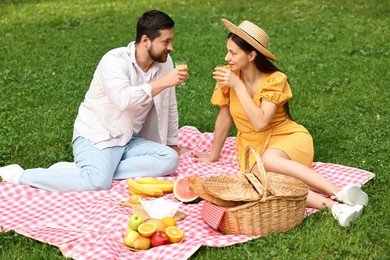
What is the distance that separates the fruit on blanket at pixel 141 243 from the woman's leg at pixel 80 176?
1248mm

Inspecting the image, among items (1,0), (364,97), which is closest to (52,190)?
(364,97)

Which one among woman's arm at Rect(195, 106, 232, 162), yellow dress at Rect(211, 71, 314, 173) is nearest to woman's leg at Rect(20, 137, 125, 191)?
woman's arm at Rect(195, 106, 232, 162)

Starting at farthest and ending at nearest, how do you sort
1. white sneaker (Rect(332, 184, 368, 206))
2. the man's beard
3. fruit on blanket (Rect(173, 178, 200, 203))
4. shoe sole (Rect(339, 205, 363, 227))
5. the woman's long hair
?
the man's beard < the woman's long hair < fruit on blanket (Rect(173, 178, 200, 203)) < white sneaker (Rect(332, 184, 368, 206)) < shoe sole (Rect(339, 205, 363, 227))

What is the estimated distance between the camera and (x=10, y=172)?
6.07m

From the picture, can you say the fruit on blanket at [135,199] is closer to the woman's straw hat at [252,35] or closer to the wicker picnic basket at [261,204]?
the wicker picnic basket at [261,204]

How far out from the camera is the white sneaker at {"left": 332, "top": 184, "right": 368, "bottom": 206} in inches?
205

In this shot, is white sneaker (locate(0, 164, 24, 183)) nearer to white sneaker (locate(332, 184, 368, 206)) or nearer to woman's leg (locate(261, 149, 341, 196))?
woman's leg (locate(261, 149, 341, 196))

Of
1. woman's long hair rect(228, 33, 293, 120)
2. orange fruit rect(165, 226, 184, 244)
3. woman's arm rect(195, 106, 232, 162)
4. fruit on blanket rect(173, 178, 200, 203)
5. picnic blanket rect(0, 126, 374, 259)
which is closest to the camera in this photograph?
picnic blanket rect(0, 126, 374, 259)

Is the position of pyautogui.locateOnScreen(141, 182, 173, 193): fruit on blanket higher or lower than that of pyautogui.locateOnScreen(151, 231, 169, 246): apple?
lower

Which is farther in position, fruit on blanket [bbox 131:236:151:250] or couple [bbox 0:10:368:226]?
couple [bbox 0:10:368:226]

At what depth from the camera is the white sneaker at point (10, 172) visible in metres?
6.02

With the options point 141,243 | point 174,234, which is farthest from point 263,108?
point 141,243

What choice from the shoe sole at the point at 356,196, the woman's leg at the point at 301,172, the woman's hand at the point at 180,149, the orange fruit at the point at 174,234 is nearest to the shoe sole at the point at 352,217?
the shoe sole at the point at 356,196

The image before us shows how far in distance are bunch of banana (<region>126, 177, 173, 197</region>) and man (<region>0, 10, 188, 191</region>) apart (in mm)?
274
